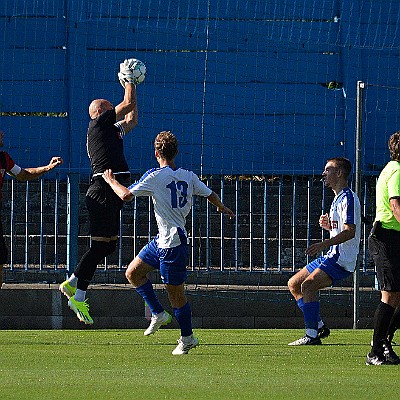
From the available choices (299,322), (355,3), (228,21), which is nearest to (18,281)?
(299,322)

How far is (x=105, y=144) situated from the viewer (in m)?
12.1

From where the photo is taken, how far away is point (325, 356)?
409 inches

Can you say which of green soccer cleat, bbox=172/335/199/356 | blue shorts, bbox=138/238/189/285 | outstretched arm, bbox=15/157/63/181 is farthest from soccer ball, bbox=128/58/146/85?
green soccer cleat, bbox=172/335/199/356

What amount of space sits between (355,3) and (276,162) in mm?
4342

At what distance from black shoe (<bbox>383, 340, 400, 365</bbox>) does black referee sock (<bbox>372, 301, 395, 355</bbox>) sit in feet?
0.23

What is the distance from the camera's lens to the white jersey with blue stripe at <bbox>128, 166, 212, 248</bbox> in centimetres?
1029

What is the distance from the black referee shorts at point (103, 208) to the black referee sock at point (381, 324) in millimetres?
3415

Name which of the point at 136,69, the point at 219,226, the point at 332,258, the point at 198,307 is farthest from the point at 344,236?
the point at 219,226

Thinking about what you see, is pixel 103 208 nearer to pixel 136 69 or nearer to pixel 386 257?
pixel 136 69

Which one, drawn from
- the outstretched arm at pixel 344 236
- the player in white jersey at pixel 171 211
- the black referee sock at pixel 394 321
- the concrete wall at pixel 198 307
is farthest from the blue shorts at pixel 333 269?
the concrete wall at pixel 198 307

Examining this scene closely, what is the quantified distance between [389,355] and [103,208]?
11.7ft

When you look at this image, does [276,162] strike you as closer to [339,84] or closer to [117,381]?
[339,84]

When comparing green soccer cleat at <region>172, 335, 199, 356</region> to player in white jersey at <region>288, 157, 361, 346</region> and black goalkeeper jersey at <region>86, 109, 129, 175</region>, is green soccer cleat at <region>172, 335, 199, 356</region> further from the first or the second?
black goalkeeper jersey at <region>86, 109, 129, 175</region>

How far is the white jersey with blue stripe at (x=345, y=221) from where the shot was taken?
11383 millimetres
